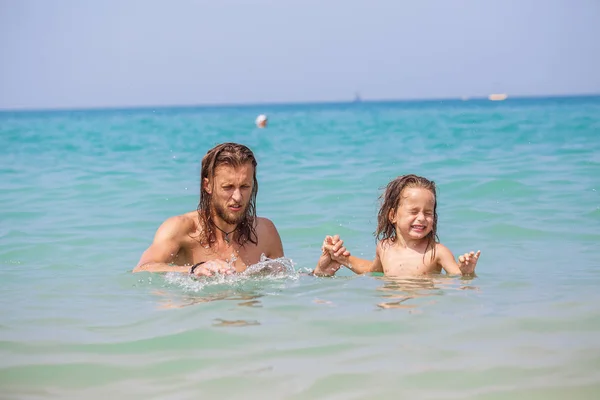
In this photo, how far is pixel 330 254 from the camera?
5609 mm

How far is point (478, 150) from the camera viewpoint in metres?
17.2

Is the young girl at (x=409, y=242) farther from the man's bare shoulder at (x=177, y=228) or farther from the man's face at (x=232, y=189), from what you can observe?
the man's bare shoulder at (x=177, y=228)

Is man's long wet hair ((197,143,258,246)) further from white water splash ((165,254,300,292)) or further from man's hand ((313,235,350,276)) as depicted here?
man's hand ((313,235,350,276))

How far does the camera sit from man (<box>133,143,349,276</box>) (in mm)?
5520

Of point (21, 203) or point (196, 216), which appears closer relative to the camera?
point (196, 216)

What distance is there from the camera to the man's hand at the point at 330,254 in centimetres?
553

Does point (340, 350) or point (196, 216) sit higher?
point (196, 216)

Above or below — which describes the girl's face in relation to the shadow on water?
above

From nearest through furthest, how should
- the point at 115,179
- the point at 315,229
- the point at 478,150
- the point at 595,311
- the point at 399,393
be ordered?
1. the point at 399,393
2. the point at 595,311
3. the point at 315,229
4. the point at 115,179
5. the point at 478,150

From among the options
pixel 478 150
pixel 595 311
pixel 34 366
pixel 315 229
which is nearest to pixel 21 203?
pixel 315 229

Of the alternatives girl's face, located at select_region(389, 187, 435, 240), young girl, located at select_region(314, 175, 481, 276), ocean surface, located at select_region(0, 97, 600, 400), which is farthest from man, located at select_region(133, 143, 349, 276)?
girl's face, located at select_region(389, 187, 435, 240)

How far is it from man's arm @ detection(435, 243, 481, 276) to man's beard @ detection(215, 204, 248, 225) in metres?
1.42

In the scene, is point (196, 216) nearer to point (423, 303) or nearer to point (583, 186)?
point (423, 303)

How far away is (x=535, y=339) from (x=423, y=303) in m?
0.84
